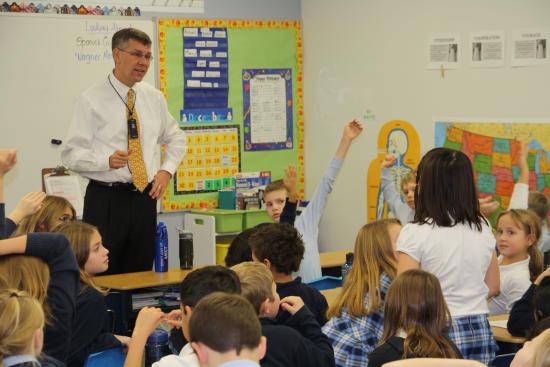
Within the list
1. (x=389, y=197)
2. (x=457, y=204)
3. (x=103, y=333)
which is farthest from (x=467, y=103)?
(x=103, y=333)

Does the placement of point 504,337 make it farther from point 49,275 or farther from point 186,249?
point 186,249

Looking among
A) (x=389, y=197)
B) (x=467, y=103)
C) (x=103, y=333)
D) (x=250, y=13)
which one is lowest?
(x=103, y=333)

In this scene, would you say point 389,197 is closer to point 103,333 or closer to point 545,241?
point 545,241

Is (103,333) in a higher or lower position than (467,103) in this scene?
lower

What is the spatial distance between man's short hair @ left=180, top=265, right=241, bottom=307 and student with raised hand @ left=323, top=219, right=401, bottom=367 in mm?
783

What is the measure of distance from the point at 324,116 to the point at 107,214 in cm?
290

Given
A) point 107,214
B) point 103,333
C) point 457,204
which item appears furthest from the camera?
point 107,214

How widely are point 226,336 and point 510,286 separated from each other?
8.39 feet

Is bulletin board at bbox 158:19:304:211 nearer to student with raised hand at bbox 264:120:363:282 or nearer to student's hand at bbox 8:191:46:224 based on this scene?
student with raised hand at bbox 264:120:363:282

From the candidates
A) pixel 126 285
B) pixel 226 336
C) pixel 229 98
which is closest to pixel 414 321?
pixel 226 336

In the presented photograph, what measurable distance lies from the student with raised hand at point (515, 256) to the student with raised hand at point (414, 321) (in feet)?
5.12

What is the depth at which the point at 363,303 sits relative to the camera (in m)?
3.61

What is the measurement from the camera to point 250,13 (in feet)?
25.5

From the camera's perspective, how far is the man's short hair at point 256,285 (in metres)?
3.06
